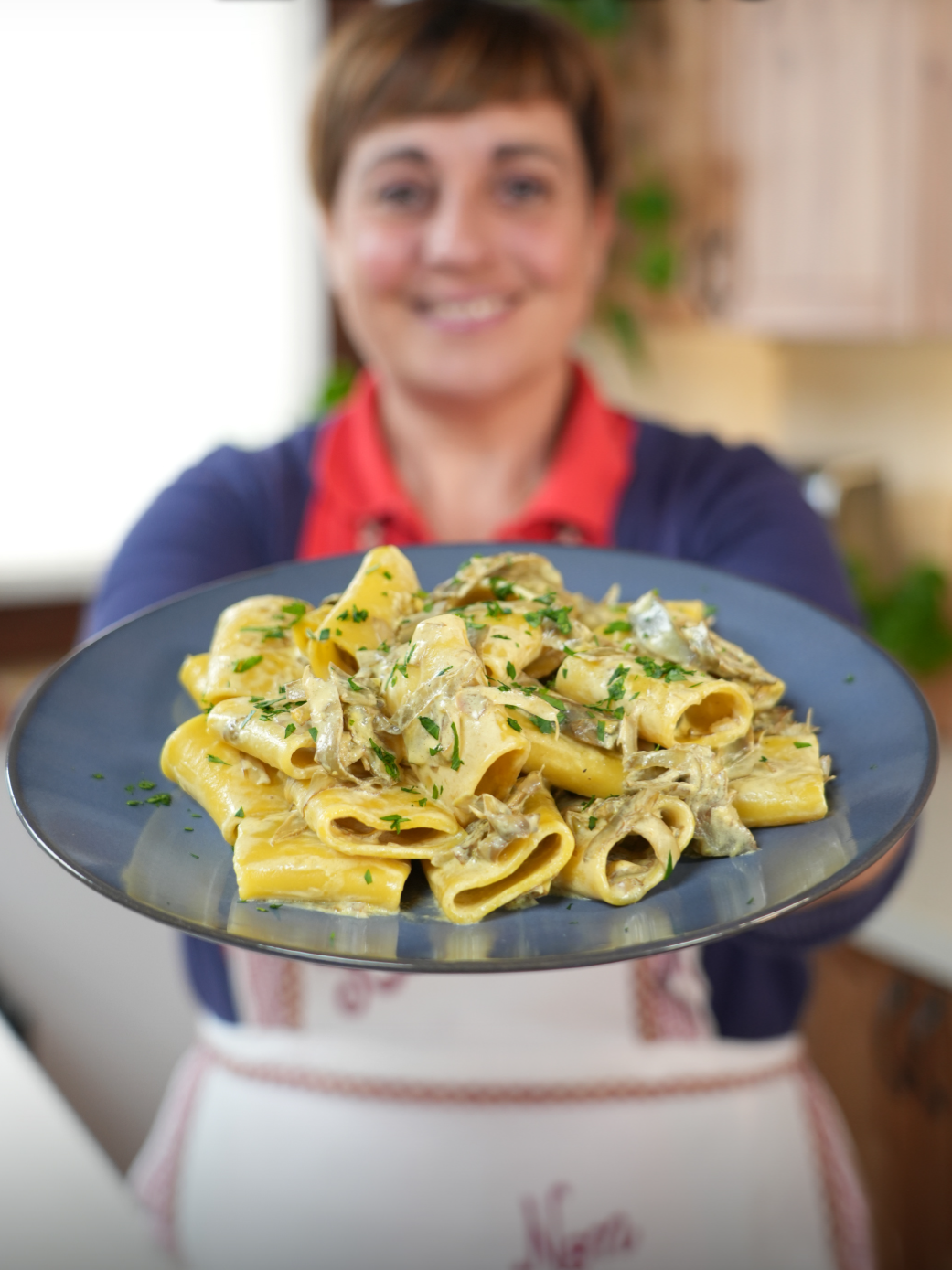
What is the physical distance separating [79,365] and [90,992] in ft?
5.54

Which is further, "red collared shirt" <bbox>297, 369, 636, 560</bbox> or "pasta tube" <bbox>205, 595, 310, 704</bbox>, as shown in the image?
"red collared shirt" <bbox>297, 369, 636, 560</bbox>

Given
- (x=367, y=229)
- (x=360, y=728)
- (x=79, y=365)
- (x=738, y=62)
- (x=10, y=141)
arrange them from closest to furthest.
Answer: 1. (x=360, y=728)
2. (x=367, y=229)
3. (x=738, y=62)
4. (x=10, y=141)
5. (x=79, y=365)

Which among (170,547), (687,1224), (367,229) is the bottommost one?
(687,1224)

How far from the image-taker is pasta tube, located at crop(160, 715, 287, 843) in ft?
2.85

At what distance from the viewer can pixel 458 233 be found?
163 centimetres

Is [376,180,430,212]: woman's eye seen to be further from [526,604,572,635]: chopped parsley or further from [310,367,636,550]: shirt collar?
[526,604,572,635]: chopped parsley

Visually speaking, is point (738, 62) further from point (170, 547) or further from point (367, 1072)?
point (367, 1072)

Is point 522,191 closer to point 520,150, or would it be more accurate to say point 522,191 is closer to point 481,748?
point 520,150

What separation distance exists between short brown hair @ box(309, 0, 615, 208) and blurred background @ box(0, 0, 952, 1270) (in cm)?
87

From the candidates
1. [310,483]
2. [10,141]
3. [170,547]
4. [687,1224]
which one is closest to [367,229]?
[310,483]

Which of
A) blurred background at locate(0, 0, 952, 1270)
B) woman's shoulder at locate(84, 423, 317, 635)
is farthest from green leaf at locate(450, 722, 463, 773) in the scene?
blurred background at locate(0, 0, 952, 1270)

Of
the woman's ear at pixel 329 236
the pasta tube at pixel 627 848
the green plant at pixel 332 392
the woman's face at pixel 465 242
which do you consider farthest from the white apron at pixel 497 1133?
the green plant at pixel 332 392

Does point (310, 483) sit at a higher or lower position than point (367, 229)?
lower

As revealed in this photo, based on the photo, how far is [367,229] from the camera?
1674 mm
